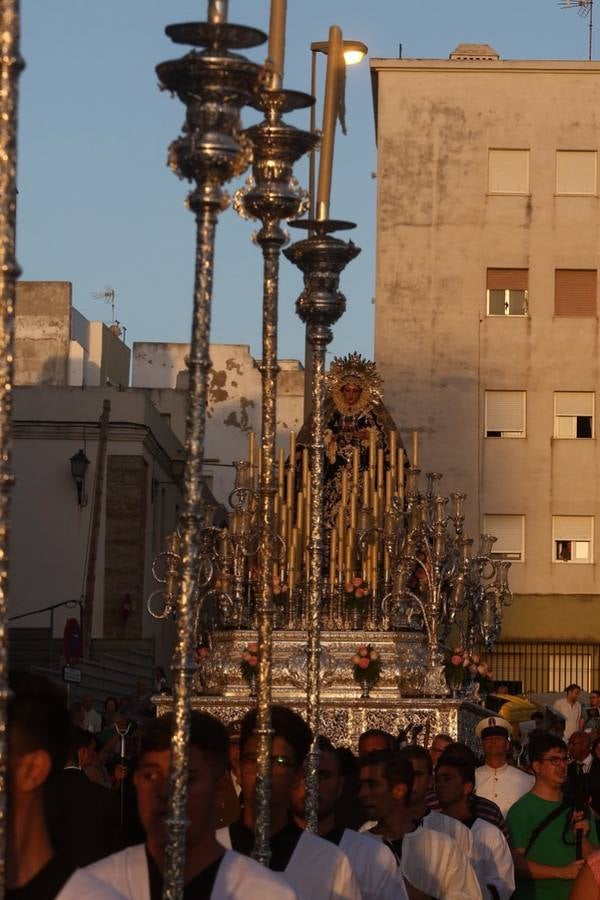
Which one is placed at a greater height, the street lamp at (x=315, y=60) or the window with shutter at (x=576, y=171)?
the window with shutter at (x=576, y=171)

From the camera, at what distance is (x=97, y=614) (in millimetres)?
37531

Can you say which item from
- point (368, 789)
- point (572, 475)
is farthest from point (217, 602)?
point (572, 475)

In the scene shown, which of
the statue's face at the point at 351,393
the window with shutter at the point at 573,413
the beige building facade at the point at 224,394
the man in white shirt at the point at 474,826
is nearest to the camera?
the man in white shirt at the point at 474,826

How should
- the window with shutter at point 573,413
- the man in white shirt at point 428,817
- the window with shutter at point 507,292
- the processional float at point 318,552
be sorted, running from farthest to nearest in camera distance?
the window with shutter at point 507,292 → the window with shutter at point 573,413 → the man in white shirt at point 428,817 → the processional float at point 318,552

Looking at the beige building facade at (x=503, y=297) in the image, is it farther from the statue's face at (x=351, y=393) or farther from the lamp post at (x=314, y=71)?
the lamp post at (x=314, y=71)

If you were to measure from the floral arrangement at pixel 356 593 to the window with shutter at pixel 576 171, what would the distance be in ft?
71.2

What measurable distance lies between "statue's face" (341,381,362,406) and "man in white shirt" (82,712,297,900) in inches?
609

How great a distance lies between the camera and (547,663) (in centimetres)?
3931

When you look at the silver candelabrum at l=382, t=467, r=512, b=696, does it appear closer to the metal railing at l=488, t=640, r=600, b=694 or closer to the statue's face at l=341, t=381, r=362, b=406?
the statue's face at l=341, t=381, r=362, b=406

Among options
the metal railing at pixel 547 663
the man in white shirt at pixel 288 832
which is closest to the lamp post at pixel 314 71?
the man in white shirt at pixel 288 832

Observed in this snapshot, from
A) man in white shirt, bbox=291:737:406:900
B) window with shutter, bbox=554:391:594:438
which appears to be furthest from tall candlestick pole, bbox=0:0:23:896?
window with shutter, bbox=554:391:594:438

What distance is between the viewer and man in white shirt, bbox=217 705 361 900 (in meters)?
6.59

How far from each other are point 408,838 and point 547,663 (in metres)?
30.4

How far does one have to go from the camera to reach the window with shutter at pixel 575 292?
39844mm
